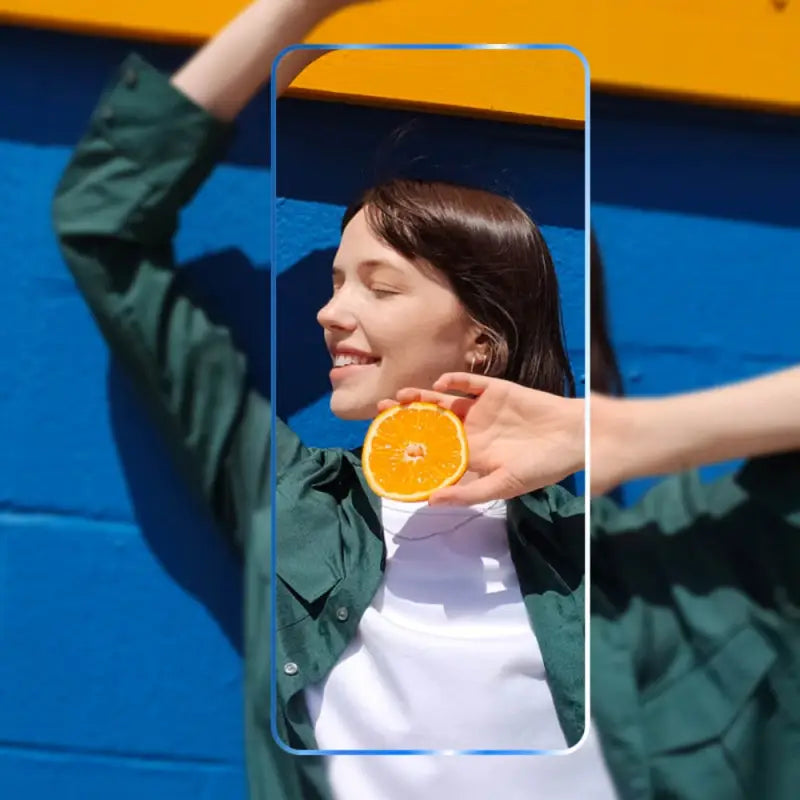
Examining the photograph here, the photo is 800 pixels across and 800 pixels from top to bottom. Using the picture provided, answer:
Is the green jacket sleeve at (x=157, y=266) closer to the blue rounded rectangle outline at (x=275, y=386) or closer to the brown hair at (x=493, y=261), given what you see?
the blue rounded rectangle outline at (x=275, y=386)

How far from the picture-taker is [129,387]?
108 centimetres

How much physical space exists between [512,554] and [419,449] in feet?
0.52

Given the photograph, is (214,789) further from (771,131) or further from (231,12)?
(771,131)

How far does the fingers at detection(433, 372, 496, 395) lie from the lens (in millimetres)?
947

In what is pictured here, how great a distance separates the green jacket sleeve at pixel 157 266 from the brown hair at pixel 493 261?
0.71 feet

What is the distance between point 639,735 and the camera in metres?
0.97

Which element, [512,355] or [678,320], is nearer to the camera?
[512,355]

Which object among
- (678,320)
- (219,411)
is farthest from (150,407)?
(678,320)

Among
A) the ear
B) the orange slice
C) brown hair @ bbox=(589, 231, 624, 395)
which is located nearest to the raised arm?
the orange slice

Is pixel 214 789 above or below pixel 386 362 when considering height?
below

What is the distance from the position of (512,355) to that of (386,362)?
13 cm

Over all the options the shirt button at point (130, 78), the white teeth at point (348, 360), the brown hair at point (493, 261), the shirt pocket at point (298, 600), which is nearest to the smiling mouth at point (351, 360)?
the white teeth at point (348, 360)

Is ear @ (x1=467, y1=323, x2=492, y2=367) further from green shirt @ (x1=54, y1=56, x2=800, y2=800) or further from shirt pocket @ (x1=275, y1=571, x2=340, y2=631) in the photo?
shirt pocket @ (x1=275, y1=571, x2=340, y2=631)

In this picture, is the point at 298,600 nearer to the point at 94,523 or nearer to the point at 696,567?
the point at 94,523
